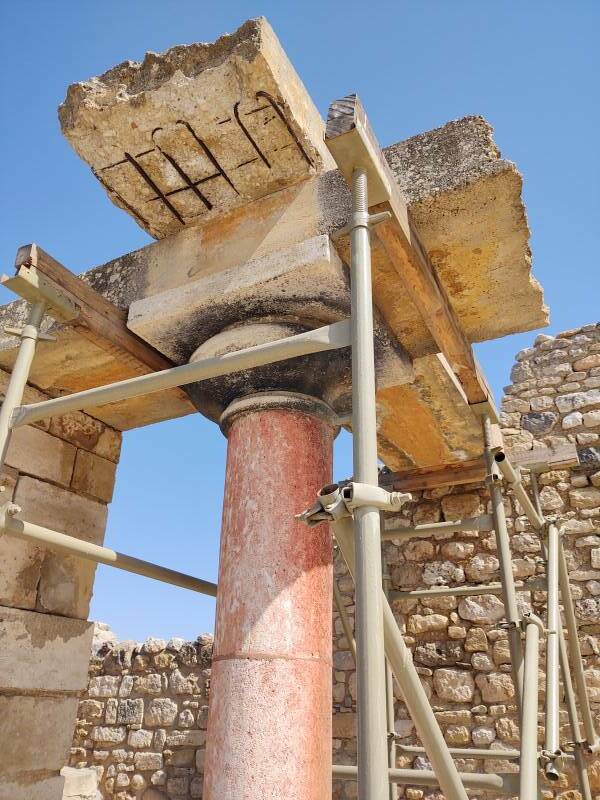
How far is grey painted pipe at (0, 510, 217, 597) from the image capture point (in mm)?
1956

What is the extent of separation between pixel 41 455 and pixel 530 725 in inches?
95.4

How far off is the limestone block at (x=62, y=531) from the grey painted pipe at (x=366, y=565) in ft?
6.83

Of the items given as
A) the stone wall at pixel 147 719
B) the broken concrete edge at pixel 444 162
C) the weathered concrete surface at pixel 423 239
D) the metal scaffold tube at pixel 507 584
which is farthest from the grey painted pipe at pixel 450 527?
the stone wall at pixel 147 719

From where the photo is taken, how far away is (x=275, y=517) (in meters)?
2.09

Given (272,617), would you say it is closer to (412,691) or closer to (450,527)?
(412,691)

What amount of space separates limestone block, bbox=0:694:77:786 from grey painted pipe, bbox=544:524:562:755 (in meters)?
2.08

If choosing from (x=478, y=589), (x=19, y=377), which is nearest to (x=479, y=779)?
(x=478, y=589)

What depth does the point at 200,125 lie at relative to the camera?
90.7 inches

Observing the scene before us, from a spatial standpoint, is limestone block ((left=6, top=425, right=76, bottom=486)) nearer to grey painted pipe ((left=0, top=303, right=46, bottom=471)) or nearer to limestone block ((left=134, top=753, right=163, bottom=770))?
grey painted pipe ((left=0, top=303, right=46, bottom=471))

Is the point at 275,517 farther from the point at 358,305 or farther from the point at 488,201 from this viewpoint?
the point at 488,201

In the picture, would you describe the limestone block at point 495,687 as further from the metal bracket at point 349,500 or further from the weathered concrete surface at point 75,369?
the metal bracket at point 349,500

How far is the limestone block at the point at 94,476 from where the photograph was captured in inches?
133

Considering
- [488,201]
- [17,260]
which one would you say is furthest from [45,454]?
[488,201]

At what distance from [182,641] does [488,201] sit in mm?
4804
